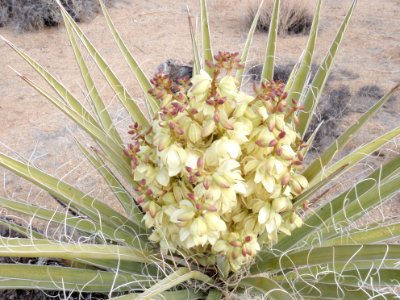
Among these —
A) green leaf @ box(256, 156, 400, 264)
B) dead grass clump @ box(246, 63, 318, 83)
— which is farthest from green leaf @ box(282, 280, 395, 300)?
dead grass clump @ box(246, 63, 318, 83)

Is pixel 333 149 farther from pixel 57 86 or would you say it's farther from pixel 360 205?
pixel 57 86

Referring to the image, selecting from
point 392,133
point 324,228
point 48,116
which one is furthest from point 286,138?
point 48,116

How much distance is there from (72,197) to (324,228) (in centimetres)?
70

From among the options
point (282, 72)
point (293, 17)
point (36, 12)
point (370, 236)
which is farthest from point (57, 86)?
point (36, 12)

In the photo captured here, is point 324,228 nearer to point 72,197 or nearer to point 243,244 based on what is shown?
point 243,244

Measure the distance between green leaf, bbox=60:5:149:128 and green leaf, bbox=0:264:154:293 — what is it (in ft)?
1.52

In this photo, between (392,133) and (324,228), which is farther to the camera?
(324,228)

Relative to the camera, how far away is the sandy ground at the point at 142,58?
293 cm

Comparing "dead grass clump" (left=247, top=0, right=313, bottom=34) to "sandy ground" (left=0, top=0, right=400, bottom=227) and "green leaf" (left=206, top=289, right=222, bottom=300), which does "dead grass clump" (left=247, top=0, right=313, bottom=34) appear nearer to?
"sandy ground" (left=0, top=0, right=400, bottom=227)

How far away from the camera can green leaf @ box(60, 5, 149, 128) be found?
58.9 inches

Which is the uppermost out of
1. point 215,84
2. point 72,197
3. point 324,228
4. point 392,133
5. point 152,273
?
point 215,84

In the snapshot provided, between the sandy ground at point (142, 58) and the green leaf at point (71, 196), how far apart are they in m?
1.09

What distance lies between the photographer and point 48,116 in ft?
11.1

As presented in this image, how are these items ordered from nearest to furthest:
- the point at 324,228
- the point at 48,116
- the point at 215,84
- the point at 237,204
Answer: the point at 215,84 → the point at 237,204 → the point at 324,228 → the point at 48,116
